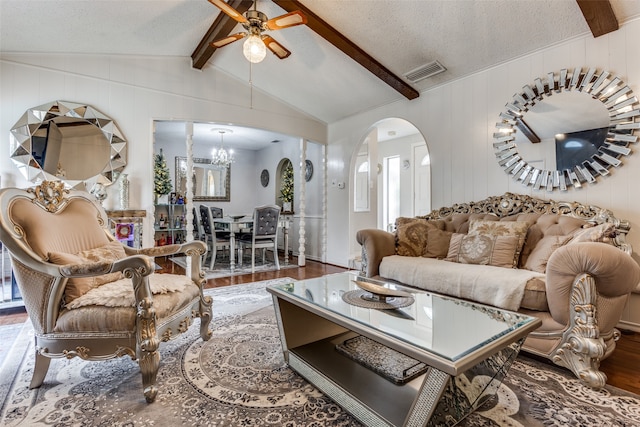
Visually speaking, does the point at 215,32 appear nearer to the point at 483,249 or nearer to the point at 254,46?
the point at 254,46

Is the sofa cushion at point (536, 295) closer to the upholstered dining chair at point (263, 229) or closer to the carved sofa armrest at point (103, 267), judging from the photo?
the carved sofa armrest at point (103, 267)

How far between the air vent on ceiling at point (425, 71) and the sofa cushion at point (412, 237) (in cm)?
173

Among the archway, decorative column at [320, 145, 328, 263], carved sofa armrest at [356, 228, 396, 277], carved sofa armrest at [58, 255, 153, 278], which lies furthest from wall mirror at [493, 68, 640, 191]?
carved sofa armrest at [58, 255, 153, 278]

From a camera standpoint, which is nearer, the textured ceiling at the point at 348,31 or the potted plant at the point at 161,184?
the textured ceiling at the point at 348,31

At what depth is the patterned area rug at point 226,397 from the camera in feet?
4.47

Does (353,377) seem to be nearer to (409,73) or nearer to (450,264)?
(450,264)

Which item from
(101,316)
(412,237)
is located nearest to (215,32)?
(412,237)

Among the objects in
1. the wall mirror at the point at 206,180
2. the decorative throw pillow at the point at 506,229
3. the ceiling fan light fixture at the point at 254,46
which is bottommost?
the decorative throw pillow at the point at 506,229

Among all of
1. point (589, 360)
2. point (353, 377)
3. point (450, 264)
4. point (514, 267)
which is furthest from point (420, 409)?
point (514, 267)

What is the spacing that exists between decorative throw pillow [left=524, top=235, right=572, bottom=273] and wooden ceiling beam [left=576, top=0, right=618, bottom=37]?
5.70 feet

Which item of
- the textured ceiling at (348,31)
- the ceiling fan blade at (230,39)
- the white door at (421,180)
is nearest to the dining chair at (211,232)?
the textured ceiling at (348,31)

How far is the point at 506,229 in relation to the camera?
8.50 feet

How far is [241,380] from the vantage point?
169cm

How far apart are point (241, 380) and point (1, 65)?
4.14 metres
